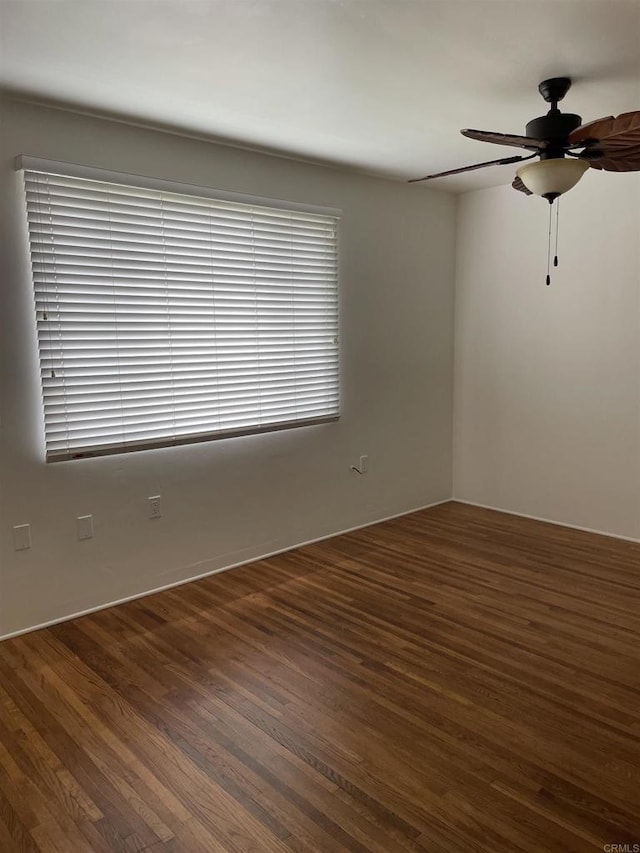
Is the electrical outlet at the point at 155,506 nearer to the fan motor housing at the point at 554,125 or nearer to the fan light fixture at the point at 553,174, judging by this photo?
the fan light fixture at the point at 553,174

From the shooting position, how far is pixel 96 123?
3.18m

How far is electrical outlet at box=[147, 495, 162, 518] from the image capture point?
11.7 feet

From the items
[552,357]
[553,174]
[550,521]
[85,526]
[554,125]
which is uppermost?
[554,125]

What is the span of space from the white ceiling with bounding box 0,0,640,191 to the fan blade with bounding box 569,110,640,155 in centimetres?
39

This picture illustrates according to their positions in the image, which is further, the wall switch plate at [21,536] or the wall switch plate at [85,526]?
the wall switch plate at [85,526]

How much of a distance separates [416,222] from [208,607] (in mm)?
3369

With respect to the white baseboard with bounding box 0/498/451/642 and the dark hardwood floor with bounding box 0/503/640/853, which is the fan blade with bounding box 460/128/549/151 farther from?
the white baseboard with bounding box 0/498/451/642

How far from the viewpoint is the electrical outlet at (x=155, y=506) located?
3564 millimetres

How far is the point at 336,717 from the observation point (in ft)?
7.82

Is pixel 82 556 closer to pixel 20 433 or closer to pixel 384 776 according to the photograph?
pixel 20 433

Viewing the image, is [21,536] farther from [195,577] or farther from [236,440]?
[236,440]

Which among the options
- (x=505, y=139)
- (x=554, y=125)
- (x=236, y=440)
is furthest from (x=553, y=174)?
(x=236, y=440)

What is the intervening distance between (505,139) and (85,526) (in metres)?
2.76

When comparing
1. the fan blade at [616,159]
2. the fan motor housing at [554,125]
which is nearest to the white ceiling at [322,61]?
the fan motor housing at [554,125]
